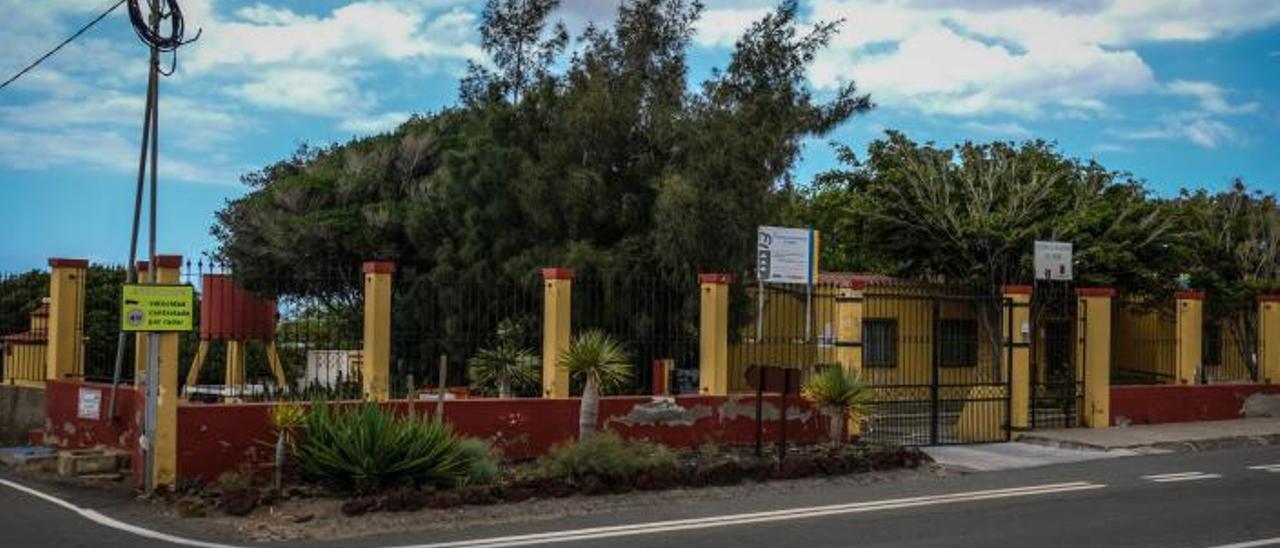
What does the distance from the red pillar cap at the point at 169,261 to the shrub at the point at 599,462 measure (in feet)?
16.0

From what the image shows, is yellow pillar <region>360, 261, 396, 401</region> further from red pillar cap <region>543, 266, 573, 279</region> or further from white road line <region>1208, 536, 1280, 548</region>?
white road line <region>1208, 536, 1280, 548</region>

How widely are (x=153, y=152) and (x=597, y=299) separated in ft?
26.6

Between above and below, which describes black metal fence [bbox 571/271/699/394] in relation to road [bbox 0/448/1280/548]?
above

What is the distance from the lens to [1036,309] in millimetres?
27953

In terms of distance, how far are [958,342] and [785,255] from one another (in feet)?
35.3

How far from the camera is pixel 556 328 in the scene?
54.1ft

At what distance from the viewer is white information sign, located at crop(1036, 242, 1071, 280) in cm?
2275

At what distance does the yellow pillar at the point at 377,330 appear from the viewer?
1552 centimetres

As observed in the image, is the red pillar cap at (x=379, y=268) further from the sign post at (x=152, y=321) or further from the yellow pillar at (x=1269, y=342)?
the yellow pillar at (x=1269, y=342)

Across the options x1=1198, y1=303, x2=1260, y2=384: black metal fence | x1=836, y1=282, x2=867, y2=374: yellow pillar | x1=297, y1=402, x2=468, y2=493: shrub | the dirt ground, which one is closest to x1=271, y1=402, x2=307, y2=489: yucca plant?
x1=297, y1=402, x2=468, y2=493: shrub

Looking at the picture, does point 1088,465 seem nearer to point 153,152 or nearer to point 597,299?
point 597,299

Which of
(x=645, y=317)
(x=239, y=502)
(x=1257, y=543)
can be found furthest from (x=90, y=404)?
(x=1257, y=543)

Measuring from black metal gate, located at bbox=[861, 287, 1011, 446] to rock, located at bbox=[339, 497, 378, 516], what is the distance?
804cm

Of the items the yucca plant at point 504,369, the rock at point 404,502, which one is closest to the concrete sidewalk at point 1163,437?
the yucca plant at point 504,369
